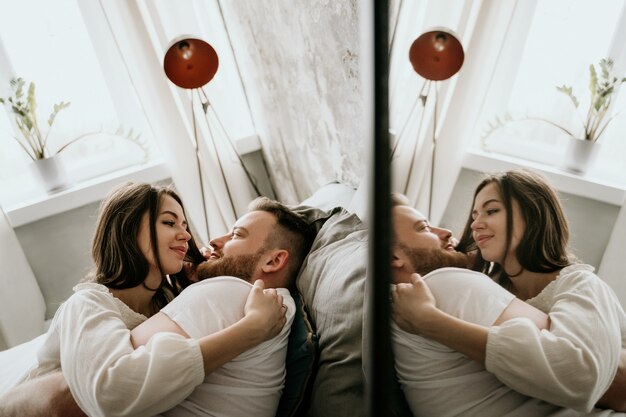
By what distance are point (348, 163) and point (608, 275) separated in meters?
0.97

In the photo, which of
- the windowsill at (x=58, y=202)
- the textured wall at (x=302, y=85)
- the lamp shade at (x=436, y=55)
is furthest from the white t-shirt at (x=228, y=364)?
the windowsill at (x=58, y=202)

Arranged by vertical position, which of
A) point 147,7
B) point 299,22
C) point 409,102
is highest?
point 147,7

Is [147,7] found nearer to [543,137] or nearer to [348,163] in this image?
[348,163]

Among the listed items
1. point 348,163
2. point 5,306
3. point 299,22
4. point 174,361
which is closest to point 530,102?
point 174,361

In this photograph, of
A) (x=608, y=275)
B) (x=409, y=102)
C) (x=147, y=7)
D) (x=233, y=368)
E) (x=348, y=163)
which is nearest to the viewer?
(x=608, y=275)

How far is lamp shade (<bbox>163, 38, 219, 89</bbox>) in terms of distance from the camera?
1325 millimetres

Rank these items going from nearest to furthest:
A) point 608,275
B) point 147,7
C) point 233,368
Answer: point 608,275 < point 233,368 < point 147,7

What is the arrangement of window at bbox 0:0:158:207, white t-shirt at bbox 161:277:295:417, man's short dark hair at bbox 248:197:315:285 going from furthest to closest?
window at bbox 0:0:158:207 < man's short dark hair at bbox 248:197:315:285 < white t-shirt at bbox 161:277:295:417

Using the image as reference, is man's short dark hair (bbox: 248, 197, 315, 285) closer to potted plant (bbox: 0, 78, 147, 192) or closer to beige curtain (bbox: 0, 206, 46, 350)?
beige curtain (bbox: 0, 206, 46, 350)

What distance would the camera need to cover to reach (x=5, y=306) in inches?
45.4

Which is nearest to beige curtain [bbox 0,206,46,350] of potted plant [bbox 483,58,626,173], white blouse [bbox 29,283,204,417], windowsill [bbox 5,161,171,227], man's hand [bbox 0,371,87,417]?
windowsill [bbox 5,161,171,227]

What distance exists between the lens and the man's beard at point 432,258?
0.53 metres

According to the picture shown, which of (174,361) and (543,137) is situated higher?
(543,137)

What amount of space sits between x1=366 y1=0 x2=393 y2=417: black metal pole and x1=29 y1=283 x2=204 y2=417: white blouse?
49 cm
